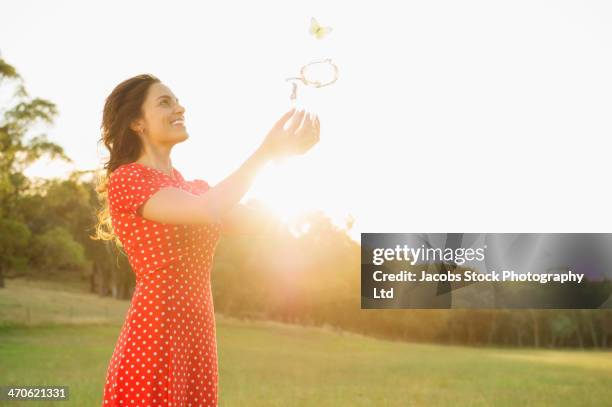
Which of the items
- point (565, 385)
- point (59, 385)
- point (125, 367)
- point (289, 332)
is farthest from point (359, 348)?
point (125, 367)

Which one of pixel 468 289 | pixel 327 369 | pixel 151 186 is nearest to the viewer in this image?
pixel 151 186

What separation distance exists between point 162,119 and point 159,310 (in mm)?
615

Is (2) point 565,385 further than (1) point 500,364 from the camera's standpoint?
No

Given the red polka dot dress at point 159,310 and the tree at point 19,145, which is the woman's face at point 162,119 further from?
the tree at point 19,145

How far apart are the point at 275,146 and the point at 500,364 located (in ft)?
71.6

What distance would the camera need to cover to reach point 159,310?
232 centimetres

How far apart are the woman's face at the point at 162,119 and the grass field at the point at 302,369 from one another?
863 centimetres

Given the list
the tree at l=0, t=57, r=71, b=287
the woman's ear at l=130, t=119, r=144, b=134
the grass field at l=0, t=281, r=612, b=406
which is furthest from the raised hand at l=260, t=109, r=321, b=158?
the tree at l=0, t=57, r=71, b=287

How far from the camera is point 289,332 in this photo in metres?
32.7

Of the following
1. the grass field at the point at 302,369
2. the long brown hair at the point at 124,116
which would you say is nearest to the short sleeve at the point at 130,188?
the long brown hair at the point at 124,116

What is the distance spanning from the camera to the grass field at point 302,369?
42.4ft

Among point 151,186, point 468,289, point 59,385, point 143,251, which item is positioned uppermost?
point 468,289

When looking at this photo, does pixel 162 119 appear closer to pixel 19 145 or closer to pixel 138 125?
pixel 138 125

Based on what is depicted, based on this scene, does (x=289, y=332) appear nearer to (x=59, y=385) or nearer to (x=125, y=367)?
(x=59, y=385)
